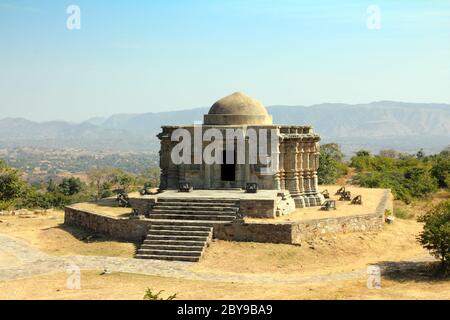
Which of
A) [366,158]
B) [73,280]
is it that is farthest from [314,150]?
[366,158]

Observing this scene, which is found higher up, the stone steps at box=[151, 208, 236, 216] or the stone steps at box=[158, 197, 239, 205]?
the stone steps at box=[158, 197, 239, 205]

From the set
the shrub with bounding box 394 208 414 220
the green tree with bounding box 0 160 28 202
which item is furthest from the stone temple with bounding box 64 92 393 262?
the green tree with bounding box 0 160 28 202

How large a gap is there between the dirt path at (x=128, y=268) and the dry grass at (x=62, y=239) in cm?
68

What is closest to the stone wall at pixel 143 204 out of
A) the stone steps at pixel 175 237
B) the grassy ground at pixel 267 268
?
the grassy ground at pixel 267 268

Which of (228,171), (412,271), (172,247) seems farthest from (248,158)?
(412,271)

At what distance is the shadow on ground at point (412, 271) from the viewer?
15781 mm

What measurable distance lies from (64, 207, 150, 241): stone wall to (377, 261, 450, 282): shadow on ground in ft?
28.1

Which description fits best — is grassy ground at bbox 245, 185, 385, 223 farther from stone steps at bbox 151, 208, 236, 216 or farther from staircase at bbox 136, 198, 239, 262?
staircase at bbox 136, 198, 239, 262

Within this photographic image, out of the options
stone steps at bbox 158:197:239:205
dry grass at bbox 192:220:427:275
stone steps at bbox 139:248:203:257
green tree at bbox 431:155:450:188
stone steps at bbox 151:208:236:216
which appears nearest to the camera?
dry grass at bbox 192:220:427:275

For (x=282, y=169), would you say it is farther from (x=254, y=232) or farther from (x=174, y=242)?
(x=174, y=242)

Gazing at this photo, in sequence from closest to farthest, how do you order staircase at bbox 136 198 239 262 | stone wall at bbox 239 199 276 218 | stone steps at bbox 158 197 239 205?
staircase at bbox 136 198 239 262, stone wall at bbox 239 199 276 218, stone steps at bbox 158 197 239 205

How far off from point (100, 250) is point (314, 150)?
36.5ft

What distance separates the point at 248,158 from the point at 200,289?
9.28 meters

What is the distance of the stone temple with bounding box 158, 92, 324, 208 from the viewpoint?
77.1 feet
